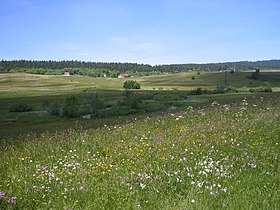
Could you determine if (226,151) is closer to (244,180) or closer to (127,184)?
(244,180)

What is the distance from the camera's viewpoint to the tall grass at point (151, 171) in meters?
5.82

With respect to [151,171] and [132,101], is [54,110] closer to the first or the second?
[132,101]

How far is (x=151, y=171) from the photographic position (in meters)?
7.38

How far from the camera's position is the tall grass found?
5.82 metres

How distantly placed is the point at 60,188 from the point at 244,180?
13.6ft

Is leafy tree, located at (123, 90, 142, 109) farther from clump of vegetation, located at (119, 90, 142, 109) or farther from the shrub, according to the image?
the shrub

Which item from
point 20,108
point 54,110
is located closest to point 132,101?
point 54,110

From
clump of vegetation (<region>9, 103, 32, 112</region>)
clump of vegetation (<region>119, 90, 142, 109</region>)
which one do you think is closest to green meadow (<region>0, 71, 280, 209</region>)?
clump of vegetation (<region>119, 90, 142, 109</region>)

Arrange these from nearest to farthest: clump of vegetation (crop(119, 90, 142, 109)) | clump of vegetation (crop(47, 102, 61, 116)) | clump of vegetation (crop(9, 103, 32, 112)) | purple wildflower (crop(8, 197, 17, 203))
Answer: purple wildflower (crop(8, 197, 17, 203)) → clump of vegetation (crop(119, 90, 142, 109)) → clump of vegetation (crop(47, 102, 61, 116)) → clump of vegetation (crop(9, 103, 32, 112))

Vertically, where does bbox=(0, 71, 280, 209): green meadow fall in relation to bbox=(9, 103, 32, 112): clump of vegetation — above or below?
above

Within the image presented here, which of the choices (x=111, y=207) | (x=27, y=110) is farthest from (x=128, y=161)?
(x=27, y=110)

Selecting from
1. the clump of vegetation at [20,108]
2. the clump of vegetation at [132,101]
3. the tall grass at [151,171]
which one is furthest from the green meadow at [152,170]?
the clump of vegetation at [20,108]

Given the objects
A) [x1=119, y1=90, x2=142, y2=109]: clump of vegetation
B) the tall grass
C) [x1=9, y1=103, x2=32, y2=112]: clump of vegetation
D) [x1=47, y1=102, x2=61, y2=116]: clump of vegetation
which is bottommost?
[x1=9, y1=103, x2=32, y2=112]: clump of vegetation

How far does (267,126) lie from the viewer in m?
11.9
